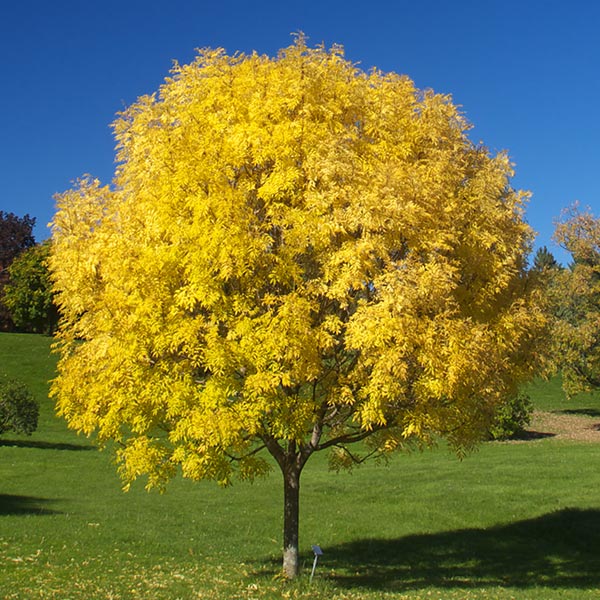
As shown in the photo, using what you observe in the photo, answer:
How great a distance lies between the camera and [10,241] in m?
95.1

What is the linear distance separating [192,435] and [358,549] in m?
10.7

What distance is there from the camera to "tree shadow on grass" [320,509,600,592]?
17.1m

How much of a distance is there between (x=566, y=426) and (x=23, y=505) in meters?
37.6

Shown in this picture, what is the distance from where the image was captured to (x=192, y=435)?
12234 mm

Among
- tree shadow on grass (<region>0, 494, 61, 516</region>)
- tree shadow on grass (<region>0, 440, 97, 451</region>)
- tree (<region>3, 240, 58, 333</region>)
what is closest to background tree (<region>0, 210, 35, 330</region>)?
tree (<region>3, 240, 58, 333</region>)

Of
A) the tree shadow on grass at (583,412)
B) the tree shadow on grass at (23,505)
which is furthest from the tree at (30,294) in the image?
the tree shadow on grass at (583,412)

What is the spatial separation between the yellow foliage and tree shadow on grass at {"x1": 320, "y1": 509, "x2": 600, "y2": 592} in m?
4.19

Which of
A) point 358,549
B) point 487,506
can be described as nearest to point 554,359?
point 487,506

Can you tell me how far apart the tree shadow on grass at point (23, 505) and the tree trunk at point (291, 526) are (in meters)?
12.5

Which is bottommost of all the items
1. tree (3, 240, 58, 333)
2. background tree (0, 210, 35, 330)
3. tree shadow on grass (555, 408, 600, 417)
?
tree shadow on grass (555, 408, 600, 417)

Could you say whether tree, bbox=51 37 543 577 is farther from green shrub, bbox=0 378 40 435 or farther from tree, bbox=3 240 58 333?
tree, bbox=3 240 58 333

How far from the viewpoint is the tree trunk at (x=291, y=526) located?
1591 centimetres

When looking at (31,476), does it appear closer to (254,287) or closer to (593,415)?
(254,287)

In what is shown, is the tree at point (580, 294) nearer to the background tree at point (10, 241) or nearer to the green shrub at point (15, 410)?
the green shrub at point (15, 410)
